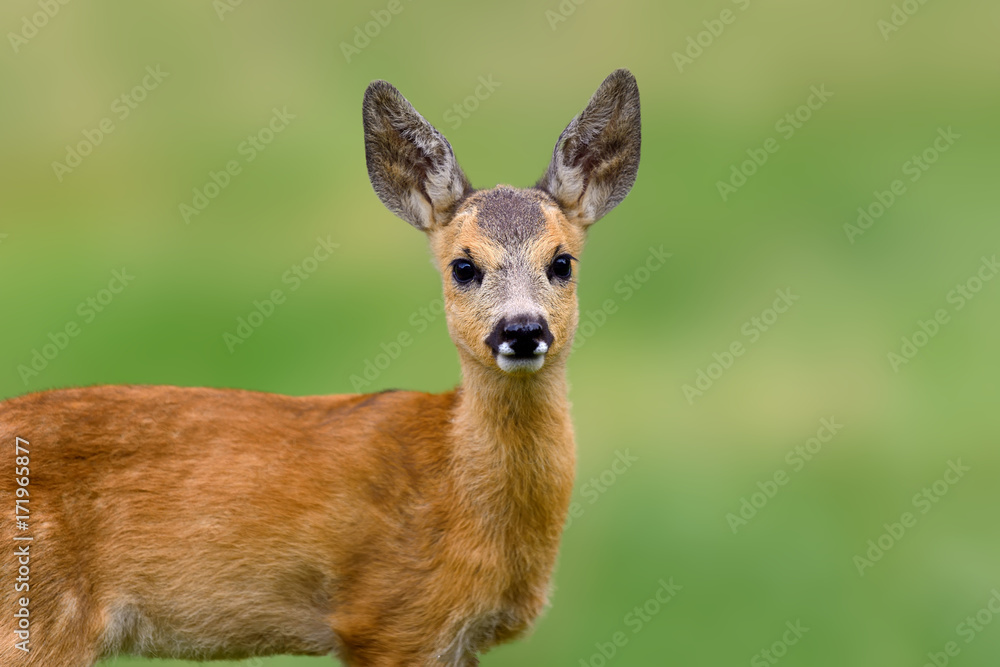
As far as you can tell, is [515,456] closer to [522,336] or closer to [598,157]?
[522,336]

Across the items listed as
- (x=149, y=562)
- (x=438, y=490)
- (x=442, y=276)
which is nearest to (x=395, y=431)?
(x=438, y=490)

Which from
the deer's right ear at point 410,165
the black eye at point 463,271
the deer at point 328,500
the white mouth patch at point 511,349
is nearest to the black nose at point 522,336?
the white mouth patch at point 511,349

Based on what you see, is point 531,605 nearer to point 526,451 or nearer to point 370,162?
point 526,451

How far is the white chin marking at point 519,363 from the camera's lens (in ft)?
16.4

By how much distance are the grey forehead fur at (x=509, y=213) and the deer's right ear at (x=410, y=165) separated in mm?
148

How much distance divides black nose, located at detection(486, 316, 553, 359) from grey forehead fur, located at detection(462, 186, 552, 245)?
49cm

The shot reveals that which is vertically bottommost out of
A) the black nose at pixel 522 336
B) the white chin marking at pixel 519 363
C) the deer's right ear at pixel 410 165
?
the white chin marking at pixel 519 363

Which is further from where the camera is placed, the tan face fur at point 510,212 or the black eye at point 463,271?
the black eye at point 463,271

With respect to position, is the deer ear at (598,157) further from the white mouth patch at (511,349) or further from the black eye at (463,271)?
the white mouth patch at (511,349)

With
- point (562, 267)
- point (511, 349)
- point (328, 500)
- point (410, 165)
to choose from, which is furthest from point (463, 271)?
point (328, 500)

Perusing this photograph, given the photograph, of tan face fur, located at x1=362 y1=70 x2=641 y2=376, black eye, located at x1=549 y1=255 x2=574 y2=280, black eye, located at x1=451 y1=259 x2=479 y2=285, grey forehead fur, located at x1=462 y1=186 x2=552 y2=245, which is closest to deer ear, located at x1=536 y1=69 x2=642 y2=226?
tan face fur, located at x1=362 y1=70 x2=641 y2=376

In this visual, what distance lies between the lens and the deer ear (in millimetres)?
5684

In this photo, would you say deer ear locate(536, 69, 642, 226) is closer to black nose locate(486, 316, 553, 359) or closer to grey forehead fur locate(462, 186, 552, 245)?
grey forehead fur locate(462, 186, 552, 245)

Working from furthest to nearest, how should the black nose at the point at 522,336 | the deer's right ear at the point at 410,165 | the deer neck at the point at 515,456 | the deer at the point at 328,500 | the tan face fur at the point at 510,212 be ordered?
the deer's right ear at the point at 410,165 → the deer neck at the point at 515,456 → the deer at the point at 328,500 → the tan face fur at the point at 510,212 → the black nose at the point at 522,336
